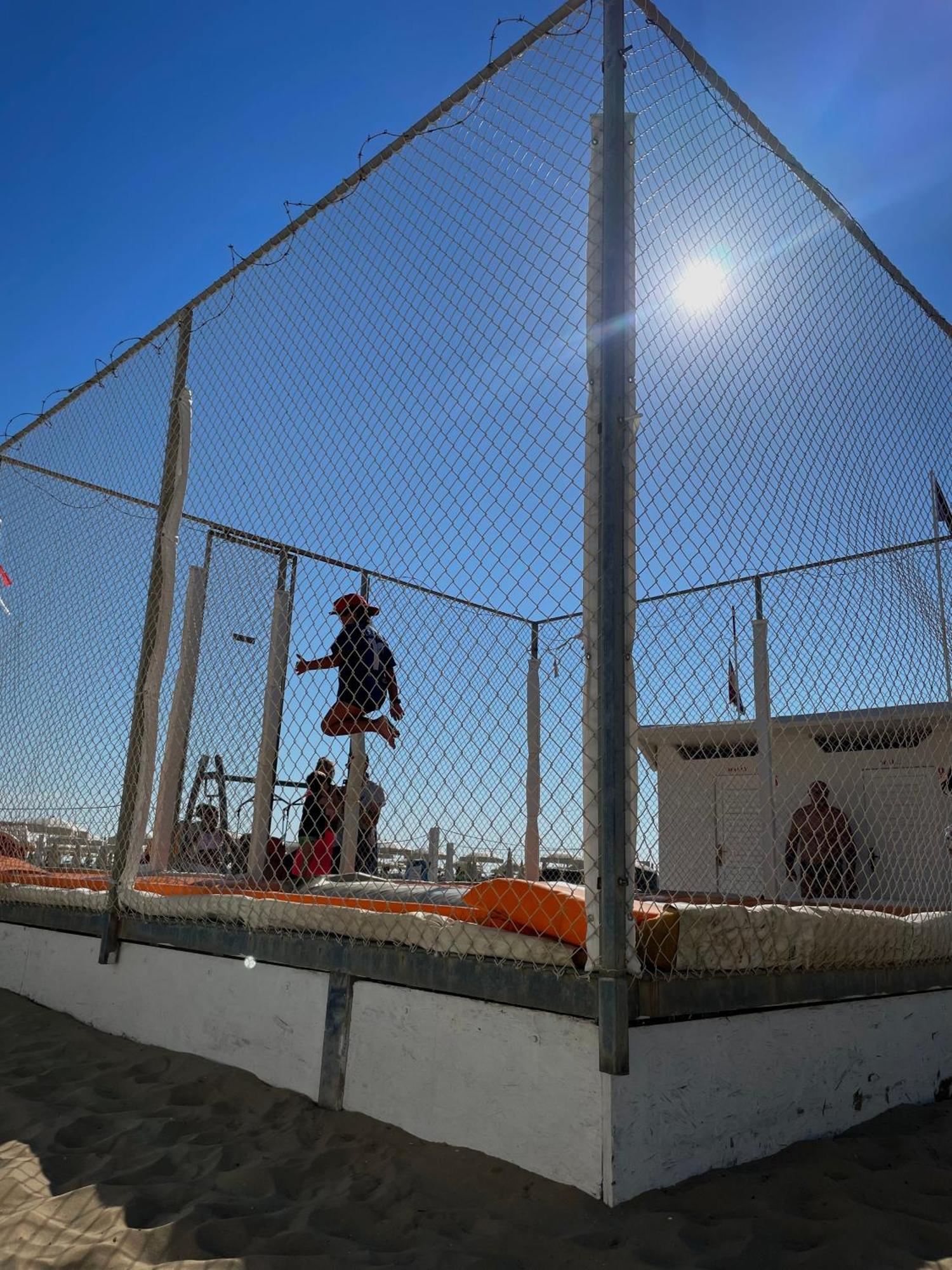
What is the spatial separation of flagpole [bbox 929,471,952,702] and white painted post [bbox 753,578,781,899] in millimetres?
1188

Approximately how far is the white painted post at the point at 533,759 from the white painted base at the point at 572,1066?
2.87 m

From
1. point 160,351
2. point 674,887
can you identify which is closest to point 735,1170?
point 160,351

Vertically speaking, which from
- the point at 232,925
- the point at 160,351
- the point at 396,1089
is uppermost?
the point at 160,351

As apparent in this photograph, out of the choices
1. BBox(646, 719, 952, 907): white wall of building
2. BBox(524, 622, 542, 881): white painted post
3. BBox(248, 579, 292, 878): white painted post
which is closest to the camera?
BBox(248, 579, 292, 878): white painted post

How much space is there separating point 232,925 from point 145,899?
0.50 m

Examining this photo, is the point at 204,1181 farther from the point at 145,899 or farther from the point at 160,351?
the point at 160,351

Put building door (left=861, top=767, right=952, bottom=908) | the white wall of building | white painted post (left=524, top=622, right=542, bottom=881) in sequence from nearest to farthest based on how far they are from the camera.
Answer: white painted post (left=524, top=622, right=542, bottom=881), building door (left=861, top=767, right=952, bottom=908), the white wall of building

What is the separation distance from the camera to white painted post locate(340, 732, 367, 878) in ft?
14.4

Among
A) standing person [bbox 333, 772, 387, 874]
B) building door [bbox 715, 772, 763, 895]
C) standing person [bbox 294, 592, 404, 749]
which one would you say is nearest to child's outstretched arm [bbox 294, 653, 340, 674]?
standing person [bbox 294, 592, 404, 749]

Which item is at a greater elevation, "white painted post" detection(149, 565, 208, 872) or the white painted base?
"white painted post" detection(149, 565, 208, 872)

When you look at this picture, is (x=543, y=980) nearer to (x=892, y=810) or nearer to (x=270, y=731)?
(x=270, y=731)

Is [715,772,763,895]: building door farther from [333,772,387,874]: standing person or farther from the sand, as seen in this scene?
the sand

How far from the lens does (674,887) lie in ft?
29.6

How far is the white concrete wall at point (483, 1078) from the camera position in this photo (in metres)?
1.82
